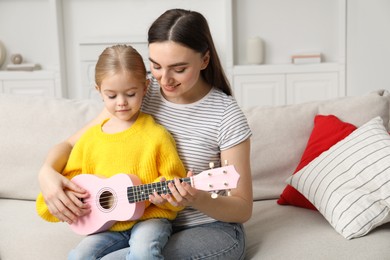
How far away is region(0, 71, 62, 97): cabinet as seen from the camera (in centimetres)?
504

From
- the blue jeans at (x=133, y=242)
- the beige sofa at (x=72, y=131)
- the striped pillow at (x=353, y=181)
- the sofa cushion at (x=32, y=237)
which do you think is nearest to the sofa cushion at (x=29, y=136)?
the beige sofa at (x=72, y=131)

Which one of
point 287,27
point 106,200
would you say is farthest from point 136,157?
point 287,27

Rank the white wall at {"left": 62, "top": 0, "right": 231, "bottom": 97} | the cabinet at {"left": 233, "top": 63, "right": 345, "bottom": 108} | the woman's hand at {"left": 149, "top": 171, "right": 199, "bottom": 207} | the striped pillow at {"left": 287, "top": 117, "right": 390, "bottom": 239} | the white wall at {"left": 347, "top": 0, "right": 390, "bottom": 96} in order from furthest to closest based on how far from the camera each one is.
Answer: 1. the white wall at {"left": 62, "top": 0, "right": 231, "bottom": 97}
2. the cabinet at {"left": 233, "top": 63, "right": 345, "bottom": 108}
3. the white wall at {"left": 347, "top": 0, "right": 390, "bottom": 96}
4. the striped pillow at {"left": 287, "top": 117, "right": 390, "bottom": 239}
5. the woman's hand at {"left": 149, "top": 171, "right": 199, "bottom": 207}

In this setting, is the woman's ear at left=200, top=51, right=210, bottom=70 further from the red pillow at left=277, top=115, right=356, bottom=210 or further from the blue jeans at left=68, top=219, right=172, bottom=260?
the red pillow at left=277, top=115, right=356, bottom=210

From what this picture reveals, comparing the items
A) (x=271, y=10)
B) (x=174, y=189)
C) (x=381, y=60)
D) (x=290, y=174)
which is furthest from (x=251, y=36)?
(x=174, y=189)

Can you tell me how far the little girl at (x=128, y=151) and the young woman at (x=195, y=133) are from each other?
0.17ft

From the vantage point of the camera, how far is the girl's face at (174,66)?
5.03 feet

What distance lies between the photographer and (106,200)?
62.8 inches

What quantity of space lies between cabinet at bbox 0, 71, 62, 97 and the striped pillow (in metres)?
3.44

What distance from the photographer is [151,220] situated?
155 cm

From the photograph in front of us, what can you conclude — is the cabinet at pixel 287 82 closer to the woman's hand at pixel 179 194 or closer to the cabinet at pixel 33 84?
the cabinet at pixel 33 84

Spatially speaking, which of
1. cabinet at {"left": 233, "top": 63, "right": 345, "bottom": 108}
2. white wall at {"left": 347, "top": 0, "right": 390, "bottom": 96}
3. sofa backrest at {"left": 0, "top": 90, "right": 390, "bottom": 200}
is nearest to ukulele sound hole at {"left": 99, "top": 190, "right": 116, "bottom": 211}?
sofa backrest at {"left": 0, "top": 90, "right": 390, "bottom": 200}

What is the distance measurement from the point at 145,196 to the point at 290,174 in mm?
833

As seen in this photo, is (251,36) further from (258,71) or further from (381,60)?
(381,60)
